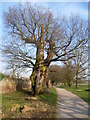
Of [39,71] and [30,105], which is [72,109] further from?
[39,71]

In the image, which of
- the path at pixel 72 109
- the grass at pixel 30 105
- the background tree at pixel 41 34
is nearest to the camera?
the grass at pixel 30 105

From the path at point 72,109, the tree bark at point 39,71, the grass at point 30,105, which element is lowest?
the path at point 72,109

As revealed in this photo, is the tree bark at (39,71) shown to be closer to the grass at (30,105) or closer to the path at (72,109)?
the grass at (30,105)

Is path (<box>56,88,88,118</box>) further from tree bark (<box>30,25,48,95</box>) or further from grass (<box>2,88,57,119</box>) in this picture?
tree bark (<box>30,25,48,95</box>)

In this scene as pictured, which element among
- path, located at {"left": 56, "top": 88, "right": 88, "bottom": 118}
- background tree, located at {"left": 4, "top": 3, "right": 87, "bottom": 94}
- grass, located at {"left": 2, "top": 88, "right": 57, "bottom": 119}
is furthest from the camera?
background tree, located at {"left": 4, "top": 3, "right": 87, "bottom": 94}

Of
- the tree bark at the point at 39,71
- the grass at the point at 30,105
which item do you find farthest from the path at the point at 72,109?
the tree bark at the point at 39,71

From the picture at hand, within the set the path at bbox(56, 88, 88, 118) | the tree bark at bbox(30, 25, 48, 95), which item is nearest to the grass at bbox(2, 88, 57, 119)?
the path at bbox(56, 88, 88, 118)

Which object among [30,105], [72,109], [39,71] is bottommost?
[72,109]

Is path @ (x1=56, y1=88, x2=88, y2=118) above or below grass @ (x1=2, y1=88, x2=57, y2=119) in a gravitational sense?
below

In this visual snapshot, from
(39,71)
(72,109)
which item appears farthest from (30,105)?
(39,71)

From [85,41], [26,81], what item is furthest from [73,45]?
[26,81]

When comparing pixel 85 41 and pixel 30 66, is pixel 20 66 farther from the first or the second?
pixel 85 41

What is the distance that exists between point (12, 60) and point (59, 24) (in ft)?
16.1

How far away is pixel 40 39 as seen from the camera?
12.7 metres
